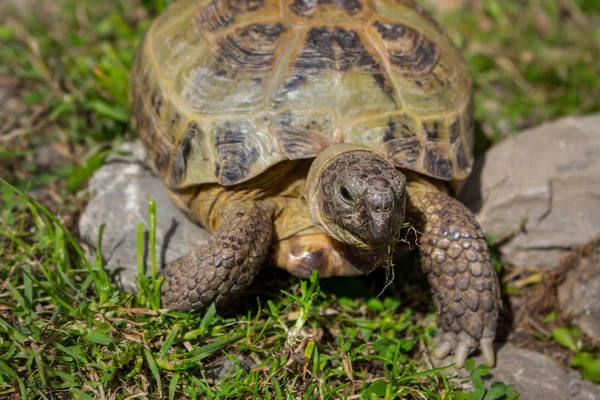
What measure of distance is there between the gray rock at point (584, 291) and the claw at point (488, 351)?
30.0 inches

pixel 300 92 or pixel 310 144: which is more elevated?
pixel 300 92

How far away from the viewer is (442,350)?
10.6 ft

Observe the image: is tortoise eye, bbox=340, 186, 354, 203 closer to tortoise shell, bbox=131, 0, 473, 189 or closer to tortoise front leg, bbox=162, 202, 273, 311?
tortoise shell, bbox=131, 0, 473, 189

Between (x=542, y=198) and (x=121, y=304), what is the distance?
8.67 ft

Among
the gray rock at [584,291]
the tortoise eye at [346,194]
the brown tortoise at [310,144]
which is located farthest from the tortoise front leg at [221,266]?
the gray rock at [584,291]

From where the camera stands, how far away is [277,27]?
11.3ft

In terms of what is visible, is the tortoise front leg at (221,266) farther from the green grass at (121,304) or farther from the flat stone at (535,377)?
the flat stone at (535,377)

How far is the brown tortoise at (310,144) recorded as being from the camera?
312 cm

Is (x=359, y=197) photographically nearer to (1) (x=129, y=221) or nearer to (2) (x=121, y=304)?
(2) (x=121, y=304)

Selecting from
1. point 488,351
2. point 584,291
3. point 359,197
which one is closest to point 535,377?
point 488,351

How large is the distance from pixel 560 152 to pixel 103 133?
320 cm

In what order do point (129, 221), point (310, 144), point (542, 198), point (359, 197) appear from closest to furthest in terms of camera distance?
point (359, 197) < point (310, 144) < point (129, 221) < point (542, 198)

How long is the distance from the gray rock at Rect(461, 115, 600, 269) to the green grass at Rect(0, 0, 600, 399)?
0.67 meters

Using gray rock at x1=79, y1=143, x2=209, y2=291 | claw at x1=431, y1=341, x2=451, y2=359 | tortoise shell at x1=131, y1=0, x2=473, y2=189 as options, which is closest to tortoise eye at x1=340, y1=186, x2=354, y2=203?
tortoise shell at x1=131, y1=0, x2=473, y2=189
